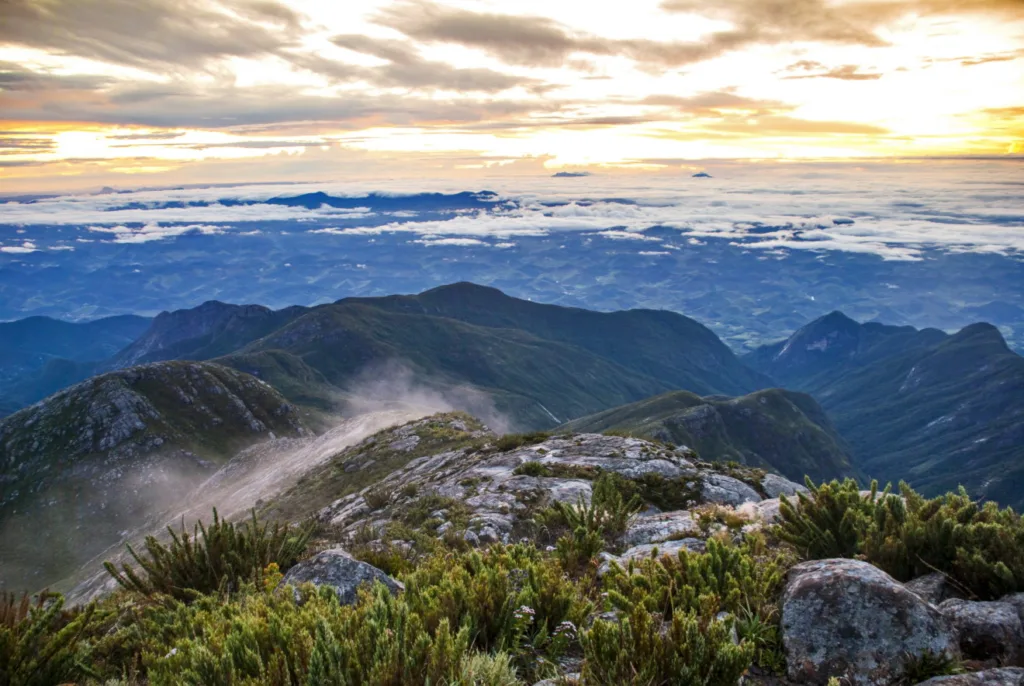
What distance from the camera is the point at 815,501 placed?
37.4 ft

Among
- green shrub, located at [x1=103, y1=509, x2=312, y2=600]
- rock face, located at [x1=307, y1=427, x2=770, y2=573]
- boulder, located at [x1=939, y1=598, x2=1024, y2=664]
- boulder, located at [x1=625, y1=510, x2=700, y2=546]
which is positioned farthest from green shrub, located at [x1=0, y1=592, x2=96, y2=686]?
boulder, located at [x1=939, y1=598, x2=1024, y2=664]

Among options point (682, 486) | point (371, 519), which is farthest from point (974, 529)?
point (371, 519)

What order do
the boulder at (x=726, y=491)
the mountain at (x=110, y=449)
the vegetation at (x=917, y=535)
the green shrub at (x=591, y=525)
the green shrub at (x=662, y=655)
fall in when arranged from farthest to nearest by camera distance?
the mountain at (x=110, y=449), the boulder at (x=726, y=491), the green shrub at (x=591, y=525), the vegetation at (x=917, y=535), the green shrub at (x=662, y=655)

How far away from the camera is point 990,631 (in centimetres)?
756

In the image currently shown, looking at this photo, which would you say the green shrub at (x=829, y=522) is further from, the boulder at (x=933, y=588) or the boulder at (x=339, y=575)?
the boulder at (x=339, y=575)

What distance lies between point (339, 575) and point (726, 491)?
1690cm

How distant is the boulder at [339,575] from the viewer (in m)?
9.91

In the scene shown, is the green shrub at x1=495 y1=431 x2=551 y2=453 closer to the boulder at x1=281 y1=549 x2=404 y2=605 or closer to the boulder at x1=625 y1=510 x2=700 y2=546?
the boulder at x1=625 y1=510 x2=700 y2=546

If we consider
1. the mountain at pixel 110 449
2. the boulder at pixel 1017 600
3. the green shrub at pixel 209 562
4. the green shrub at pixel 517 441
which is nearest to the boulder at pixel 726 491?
the green shrub at pixel 517 441

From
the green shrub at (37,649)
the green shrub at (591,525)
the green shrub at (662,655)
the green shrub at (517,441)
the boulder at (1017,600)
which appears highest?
the green shrub at (662,655)

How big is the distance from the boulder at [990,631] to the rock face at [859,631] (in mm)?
558

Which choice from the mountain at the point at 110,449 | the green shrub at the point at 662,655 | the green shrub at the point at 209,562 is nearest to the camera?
the green shrub at the point at 662,655

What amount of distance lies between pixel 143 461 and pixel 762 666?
15532 cm

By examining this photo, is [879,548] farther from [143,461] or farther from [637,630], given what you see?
[143,461]
